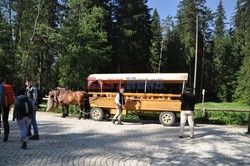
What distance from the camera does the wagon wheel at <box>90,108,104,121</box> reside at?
18.4m

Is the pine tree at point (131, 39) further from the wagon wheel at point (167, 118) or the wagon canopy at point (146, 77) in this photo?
the wagon wheel at point (167, 118)

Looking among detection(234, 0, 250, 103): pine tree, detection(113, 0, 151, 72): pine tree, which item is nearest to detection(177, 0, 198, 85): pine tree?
detection(234, 0, 250, 103): pine tree

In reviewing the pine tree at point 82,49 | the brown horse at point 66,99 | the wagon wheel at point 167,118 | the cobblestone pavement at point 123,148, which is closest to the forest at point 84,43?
the pine tree at point 82,49

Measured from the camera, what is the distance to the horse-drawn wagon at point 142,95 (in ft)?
55.7

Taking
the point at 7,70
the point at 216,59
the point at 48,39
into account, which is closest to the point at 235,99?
the point at 216,59

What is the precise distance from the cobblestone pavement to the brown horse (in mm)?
4997

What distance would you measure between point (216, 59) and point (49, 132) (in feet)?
187

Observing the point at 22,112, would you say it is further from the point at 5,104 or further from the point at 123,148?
the point at 123,148

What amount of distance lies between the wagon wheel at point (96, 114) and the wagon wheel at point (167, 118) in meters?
3.61

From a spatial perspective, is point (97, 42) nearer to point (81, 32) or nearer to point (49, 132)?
point (81, 32)

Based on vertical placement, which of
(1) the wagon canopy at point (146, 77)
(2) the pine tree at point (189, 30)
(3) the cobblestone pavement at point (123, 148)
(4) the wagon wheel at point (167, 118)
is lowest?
(3) the cobblestone pavement at point (123, 148)

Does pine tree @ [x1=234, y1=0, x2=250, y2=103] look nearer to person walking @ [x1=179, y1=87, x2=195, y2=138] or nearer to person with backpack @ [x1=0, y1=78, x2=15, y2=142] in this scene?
person walking @ [x1=179, y1=87, x2=195, y2=138]

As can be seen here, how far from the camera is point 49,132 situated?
1309cm

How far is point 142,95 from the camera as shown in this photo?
17859 mm
